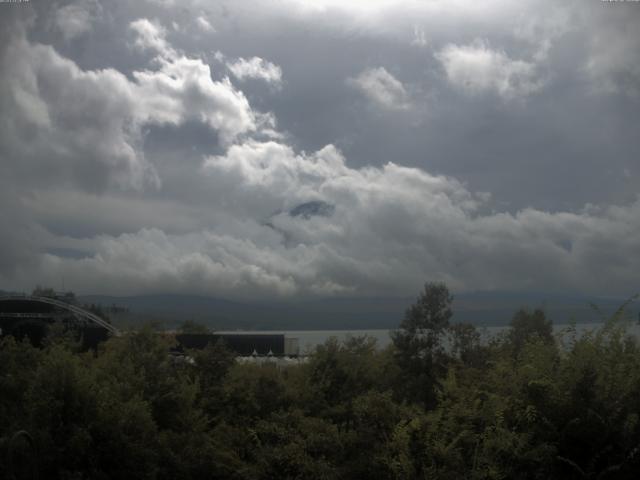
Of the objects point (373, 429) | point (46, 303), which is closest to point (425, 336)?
point (373, 429)

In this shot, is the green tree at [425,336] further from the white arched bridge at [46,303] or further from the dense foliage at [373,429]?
the white arched bridge at [46,303]

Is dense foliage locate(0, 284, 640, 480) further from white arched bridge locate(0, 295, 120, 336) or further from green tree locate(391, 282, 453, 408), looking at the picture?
white arched bridge locate(0, 295, 120, 336)

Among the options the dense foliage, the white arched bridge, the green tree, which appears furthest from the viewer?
the white arched bridge

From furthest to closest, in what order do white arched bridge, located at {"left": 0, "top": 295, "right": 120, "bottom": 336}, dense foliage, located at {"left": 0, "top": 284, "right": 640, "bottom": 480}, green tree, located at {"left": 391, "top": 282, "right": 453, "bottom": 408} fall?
white arched bridge, located at {"left": 0, "top": 295, "right": 120, "bottom": 336}
green tree, located at {"left": 391, "top": 282, "right": 453, "bottom": 408}
dense foliage, located at {"left": 0, "top": 284, "right": 640, "bottom": 480}

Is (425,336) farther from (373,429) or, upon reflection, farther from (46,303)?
(46,303)

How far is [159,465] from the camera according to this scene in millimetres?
12008

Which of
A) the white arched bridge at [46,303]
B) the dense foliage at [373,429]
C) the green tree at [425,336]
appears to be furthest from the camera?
the white arched bridge at [46,303]

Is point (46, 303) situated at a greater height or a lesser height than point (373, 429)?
greater

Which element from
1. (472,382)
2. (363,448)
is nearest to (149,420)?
(363,448)

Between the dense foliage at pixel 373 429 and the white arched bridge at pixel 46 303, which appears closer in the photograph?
the dense foliage at pixel 373 429

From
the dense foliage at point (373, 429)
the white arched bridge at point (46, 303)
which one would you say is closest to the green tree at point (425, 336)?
the dense foliage at point (373, 429)

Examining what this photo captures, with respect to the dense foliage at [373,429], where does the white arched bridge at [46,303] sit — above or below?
above

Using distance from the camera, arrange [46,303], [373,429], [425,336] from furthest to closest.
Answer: [46,303] < [425,336] < [373,429]

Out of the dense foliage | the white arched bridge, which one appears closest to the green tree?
the dense foliage
